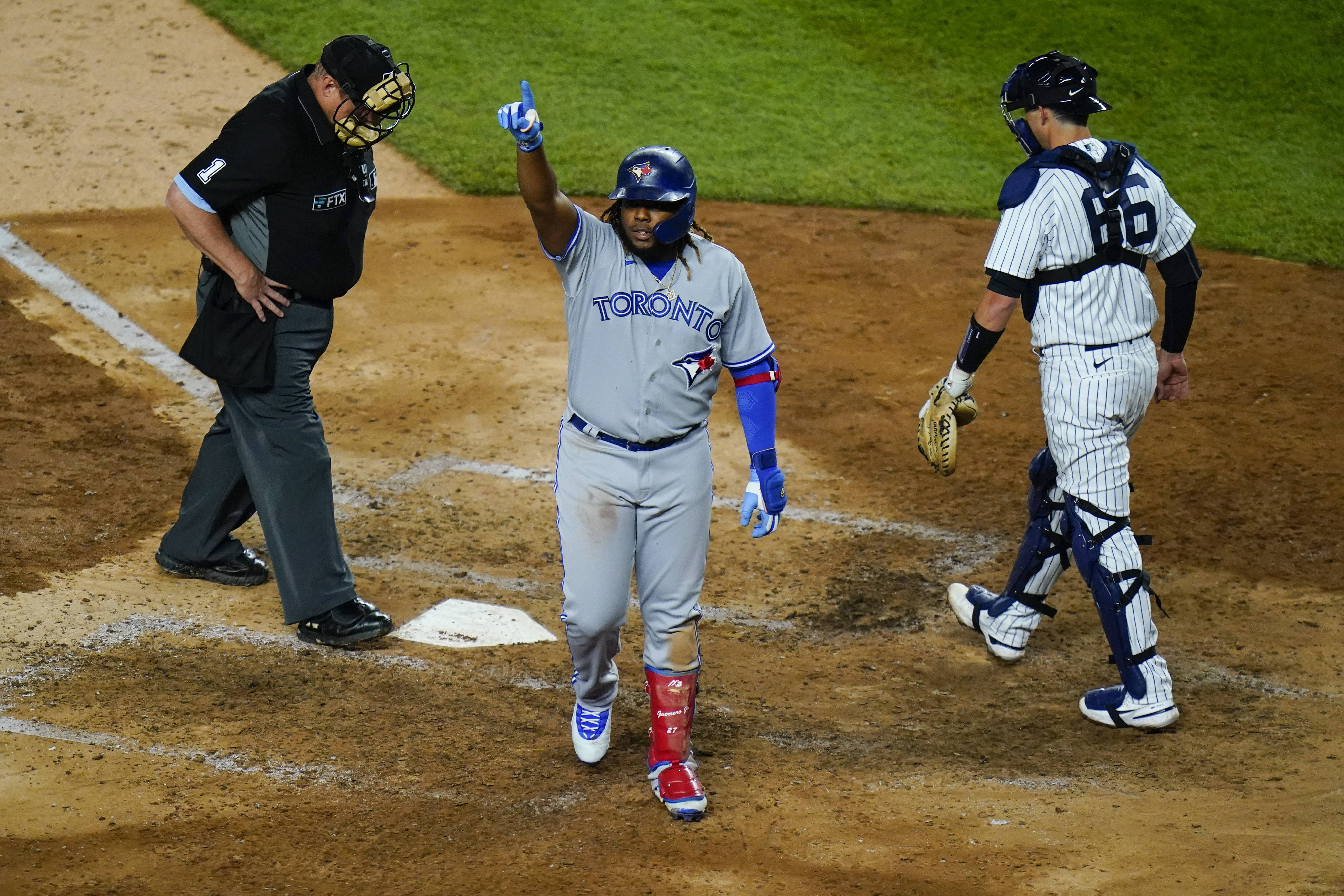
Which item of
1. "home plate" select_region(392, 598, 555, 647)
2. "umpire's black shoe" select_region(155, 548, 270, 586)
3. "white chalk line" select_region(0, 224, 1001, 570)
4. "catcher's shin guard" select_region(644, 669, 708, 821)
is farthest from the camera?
"white chalk line" select_region(0, 224, 1001, 570)

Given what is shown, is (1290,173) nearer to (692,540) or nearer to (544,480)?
(544,480)

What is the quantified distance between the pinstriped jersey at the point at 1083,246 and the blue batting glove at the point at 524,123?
1653 millimetres

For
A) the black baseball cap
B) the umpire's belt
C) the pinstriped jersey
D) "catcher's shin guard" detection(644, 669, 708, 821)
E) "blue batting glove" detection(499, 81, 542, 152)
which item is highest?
the black baseball cap

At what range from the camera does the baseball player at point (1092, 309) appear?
14.6ft

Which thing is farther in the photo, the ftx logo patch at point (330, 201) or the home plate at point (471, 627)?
the home plate at point (471, 627)

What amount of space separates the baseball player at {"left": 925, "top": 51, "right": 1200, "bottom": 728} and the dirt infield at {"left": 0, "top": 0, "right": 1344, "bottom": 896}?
43 centimetres

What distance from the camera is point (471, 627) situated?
522 centimetres

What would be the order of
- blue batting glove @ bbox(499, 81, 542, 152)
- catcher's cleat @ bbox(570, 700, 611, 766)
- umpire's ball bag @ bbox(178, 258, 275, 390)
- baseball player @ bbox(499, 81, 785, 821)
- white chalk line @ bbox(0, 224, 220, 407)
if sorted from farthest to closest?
1. white chalk line @ bbox(0, 224, 220, 407)
2. umpire's ball bag @ bbox(178, 258, 275, 390)
3. catcher's cleat @ bbox(570, 700, 611, 766)
4. baseball player @ bbox(499, 81, 785, 821)
5. blue batting glove @ bbox(499, 81, 542, 152)

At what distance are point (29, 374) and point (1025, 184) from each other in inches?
201

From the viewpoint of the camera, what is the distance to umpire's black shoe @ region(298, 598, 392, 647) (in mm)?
5027

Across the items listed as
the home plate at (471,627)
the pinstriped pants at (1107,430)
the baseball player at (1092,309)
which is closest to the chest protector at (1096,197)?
the baseball player at (1092,309)

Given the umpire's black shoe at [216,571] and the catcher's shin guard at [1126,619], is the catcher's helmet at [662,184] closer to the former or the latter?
the catcher's shin guard at [1126,619]

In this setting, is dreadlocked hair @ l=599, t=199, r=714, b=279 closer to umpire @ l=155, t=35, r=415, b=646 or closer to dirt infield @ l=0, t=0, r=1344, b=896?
umpire @ l=155, t=35, r=415, b=646

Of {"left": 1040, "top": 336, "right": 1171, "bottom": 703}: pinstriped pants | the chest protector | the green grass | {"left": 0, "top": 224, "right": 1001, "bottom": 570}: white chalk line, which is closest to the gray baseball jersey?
the chest protector
